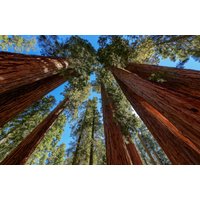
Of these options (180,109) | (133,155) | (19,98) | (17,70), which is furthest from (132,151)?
(17,70)

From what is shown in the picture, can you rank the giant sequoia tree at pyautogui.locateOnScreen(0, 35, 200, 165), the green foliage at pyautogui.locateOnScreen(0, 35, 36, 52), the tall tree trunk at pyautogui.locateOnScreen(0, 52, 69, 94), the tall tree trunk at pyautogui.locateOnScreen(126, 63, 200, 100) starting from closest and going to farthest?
the tall tree trunk at pyautogui.locateOnScreen(0, 52, 69, 94)
the giant sequoia tree at pyautogui.locateOnScreen(0, 35, 200, 165)
the tall tree trunk at pyautogui.locateOnScreen(126, 63, 200, 100)
the green foliage at pyautogui.locateOnScreen(0, 35, 36, 52)

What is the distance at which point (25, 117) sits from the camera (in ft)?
18.1

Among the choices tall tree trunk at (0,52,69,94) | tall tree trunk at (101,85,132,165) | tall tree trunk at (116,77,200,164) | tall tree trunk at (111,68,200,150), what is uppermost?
tall tree trunk at (0,52,69,94)

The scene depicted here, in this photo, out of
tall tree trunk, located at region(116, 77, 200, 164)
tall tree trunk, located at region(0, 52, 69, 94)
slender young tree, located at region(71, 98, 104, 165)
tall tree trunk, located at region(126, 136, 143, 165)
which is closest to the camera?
tall tree trunk, located at region(0, 52, 69, 94)

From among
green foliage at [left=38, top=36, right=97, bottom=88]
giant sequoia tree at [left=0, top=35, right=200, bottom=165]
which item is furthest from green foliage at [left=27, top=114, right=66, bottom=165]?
green foliage at [left=38, top=36, right=97, bottom=88]

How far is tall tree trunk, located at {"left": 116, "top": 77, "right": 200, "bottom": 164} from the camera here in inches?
93.7

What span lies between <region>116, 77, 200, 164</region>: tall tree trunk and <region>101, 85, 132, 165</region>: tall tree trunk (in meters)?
0.67

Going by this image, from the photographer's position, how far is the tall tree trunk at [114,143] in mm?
3103

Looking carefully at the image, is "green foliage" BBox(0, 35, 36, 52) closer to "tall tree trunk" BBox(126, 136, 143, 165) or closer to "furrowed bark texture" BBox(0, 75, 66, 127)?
"furrowed bark texture" BBox(0, 75, 66, 127)

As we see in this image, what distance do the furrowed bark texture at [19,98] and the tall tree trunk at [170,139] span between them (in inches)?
106

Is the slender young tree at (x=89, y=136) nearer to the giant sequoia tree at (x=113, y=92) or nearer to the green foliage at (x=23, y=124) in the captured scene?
the giant sequoia tree at (x=113, y=92)

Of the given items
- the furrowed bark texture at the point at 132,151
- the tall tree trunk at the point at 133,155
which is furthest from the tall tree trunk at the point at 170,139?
the tall tree trunk at the point at 133,155
